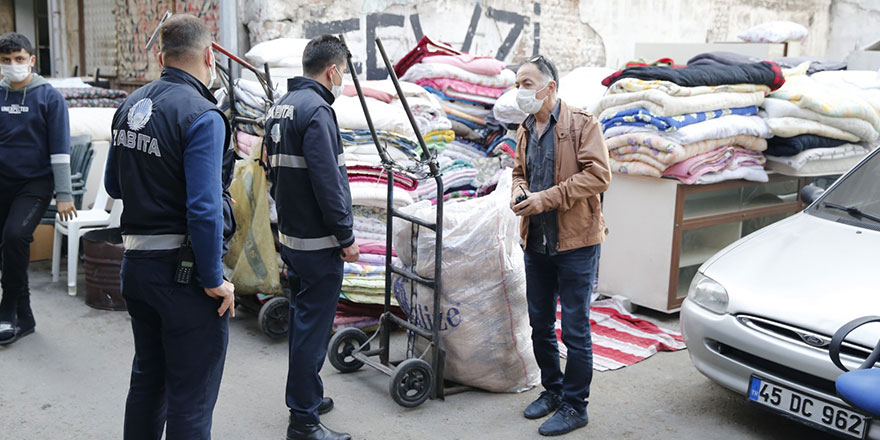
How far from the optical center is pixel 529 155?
404 cm

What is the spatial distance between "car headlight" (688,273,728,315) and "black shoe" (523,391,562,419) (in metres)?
0.90

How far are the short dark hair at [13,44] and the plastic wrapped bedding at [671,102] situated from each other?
3902 mm

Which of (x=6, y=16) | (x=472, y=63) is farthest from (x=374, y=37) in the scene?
(x=6, y=16)

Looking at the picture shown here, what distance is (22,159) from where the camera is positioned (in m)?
4.99

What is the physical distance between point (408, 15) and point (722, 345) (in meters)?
5.29

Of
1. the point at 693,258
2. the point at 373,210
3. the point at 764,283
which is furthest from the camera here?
the point at 693,258

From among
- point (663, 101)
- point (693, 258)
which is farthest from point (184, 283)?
point (693, 258)

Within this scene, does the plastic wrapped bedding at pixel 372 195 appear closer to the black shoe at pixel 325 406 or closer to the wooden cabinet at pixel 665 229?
the black shoe at pixel 325 406

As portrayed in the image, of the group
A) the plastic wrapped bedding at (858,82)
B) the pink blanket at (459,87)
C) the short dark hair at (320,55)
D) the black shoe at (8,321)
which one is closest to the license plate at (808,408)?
the short dark hair at (320,55)

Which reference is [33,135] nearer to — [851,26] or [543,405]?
[543,405]

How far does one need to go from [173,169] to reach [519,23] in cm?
705

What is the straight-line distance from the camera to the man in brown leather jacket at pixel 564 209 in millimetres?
3789

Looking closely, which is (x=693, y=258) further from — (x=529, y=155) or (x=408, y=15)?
(x=408, y=15)

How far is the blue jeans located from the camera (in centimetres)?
389
